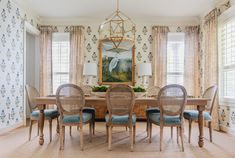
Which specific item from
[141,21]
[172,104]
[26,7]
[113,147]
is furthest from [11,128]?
[141,21]

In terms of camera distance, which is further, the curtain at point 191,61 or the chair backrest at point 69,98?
the curtain at point 191,61

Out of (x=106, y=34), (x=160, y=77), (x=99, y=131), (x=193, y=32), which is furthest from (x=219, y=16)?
(x=99, y=131)

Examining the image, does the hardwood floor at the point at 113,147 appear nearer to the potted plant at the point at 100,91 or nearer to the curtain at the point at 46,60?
the potted plant at the point at 100,91

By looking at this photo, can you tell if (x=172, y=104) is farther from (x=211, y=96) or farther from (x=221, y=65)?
(x=221, y=65)

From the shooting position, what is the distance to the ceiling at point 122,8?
4.97 metres

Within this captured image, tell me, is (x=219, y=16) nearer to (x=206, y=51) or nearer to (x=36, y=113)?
(x=206, y=51)

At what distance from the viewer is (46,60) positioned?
19.8 ft

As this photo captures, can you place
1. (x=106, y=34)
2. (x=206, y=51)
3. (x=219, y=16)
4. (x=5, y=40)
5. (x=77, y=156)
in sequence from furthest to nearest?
(x=106, y=34)
(x=206, y=51)
(x=219, y=16)
(x=5, y=40)
(x=77, y=156)

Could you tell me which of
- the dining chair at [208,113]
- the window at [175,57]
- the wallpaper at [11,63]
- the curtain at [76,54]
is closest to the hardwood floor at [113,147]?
the dining chair at [208,113]

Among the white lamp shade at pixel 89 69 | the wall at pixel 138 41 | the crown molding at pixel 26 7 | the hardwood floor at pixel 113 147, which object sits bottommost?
the hardwood floor at pixel 113 147

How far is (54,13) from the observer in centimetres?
575

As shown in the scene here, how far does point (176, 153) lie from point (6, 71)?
3542 millimetres

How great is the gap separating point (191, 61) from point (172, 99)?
3146 mm

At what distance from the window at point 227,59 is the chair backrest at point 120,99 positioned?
2458mm
